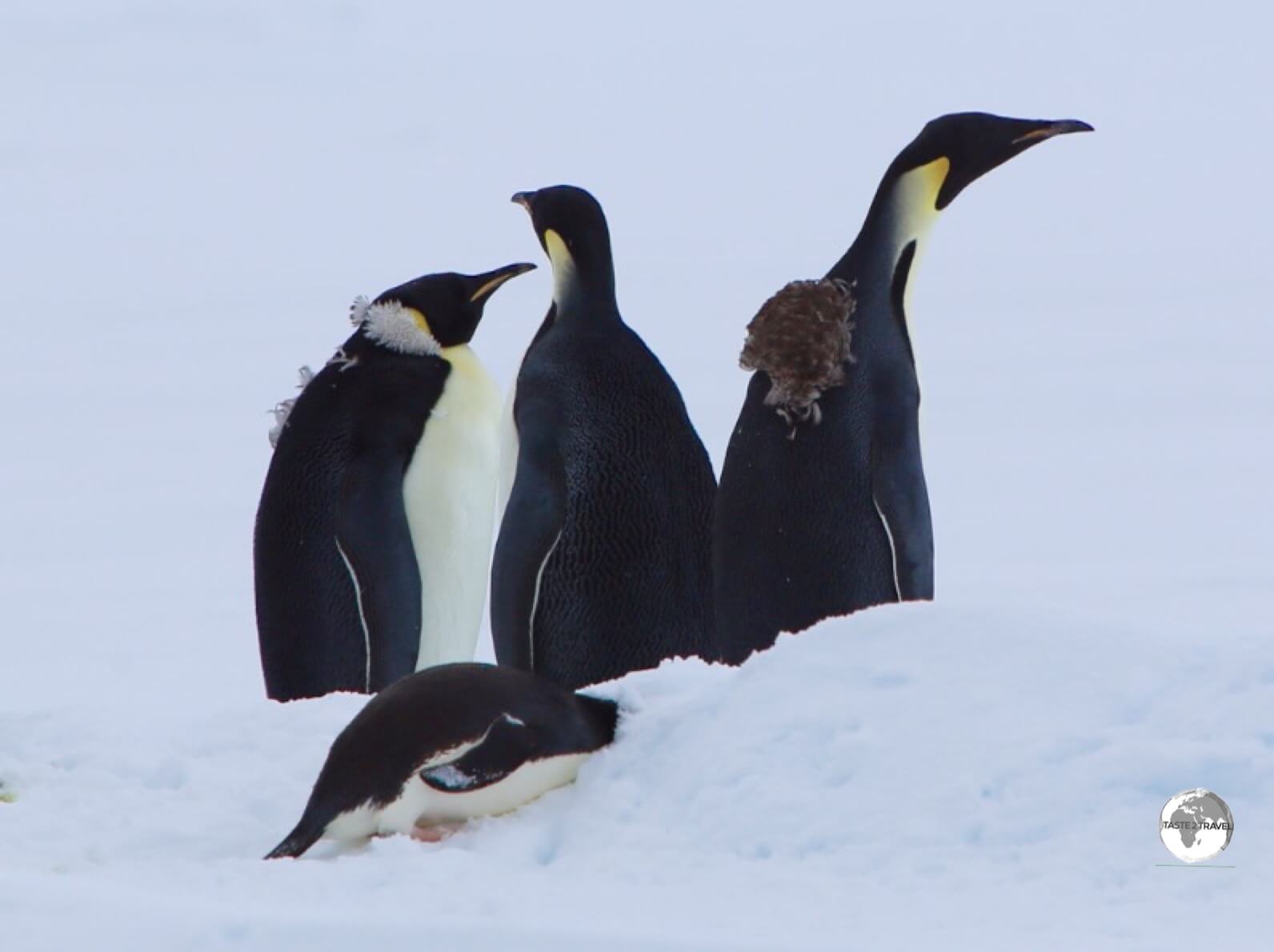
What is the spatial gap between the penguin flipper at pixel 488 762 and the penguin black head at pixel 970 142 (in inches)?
132

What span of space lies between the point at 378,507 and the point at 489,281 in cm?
94

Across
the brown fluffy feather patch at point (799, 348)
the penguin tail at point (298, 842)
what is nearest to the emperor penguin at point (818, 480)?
the brown fluffy feather patch at point (799, 348)

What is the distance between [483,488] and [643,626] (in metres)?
1.01

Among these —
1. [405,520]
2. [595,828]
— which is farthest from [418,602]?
[595,828]

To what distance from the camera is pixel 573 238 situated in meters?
6.55

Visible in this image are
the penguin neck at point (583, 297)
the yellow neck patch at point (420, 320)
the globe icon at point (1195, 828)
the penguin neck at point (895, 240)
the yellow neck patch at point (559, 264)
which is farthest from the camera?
the yellow neck patch at point (420, 320)

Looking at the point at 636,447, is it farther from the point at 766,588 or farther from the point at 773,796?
the point at 773,796

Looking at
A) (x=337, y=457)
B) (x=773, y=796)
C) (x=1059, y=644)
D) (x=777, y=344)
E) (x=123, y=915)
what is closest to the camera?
(x=123, y=915)

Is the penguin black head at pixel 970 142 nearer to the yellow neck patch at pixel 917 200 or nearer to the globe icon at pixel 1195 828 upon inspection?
the yellow neck patch at pixel 917 200

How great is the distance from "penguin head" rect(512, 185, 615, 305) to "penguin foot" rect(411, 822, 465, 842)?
118 inches

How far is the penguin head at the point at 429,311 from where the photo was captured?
670cm

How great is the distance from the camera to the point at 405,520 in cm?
647

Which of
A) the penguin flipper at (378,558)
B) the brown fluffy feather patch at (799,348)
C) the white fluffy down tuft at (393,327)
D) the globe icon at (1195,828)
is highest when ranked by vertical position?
the white fluffy down tuft at (393,327)

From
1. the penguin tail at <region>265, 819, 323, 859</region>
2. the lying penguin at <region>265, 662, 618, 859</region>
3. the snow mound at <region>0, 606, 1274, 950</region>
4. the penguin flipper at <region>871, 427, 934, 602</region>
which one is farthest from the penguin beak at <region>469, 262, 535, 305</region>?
the penguin tail at <region>265, 819, 323, 859</region>
